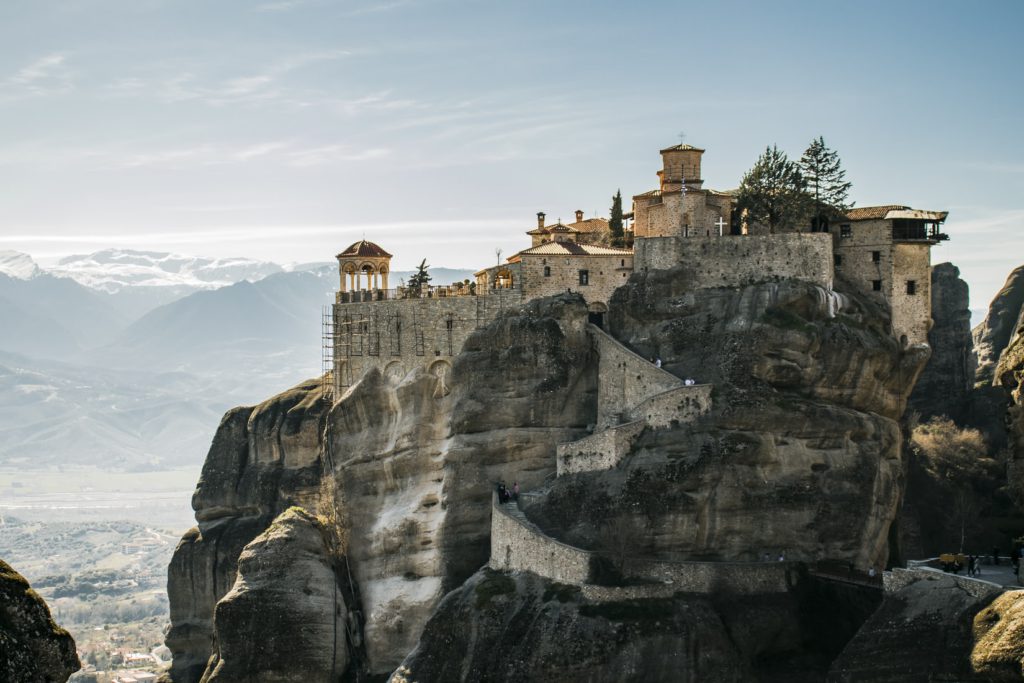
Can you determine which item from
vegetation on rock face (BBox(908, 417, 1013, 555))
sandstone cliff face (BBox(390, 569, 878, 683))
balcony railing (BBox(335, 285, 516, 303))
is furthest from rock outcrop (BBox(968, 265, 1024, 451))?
balcony railing (BBox(335, 285, 516, 303))

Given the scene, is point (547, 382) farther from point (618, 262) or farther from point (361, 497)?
point (361, 497)

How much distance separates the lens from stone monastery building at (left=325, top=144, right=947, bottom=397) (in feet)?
272

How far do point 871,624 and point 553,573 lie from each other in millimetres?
15592

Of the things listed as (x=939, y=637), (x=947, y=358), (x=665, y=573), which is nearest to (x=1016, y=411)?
(x=939, y=637)

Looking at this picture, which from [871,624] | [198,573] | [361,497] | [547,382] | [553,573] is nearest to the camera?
[871,624]

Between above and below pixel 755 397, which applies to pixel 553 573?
below

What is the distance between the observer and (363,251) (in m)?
104

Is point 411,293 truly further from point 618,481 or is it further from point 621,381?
point 618,481

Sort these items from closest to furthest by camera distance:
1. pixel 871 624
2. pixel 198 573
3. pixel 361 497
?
pixel 871 624
pixel 361 497
pixel 198 573

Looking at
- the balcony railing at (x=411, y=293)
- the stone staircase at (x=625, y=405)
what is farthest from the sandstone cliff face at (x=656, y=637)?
the balcony railing at (x=411, y=293)

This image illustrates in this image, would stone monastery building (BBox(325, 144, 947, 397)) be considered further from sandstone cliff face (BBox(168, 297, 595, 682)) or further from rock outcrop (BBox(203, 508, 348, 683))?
rock outcrop (BBox(203, 508, 348, 683))

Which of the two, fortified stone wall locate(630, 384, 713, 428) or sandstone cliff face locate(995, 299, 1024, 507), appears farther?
fortified stone wall locate(630, 384, 713, 428)

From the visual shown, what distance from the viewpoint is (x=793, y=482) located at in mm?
77312

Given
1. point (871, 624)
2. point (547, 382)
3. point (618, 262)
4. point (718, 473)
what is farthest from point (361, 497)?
point (871, 624)
